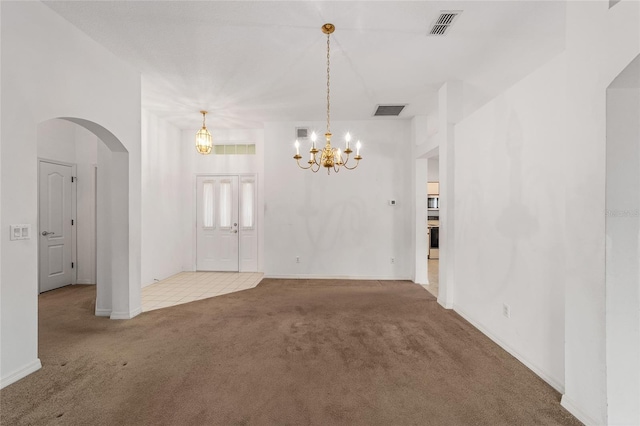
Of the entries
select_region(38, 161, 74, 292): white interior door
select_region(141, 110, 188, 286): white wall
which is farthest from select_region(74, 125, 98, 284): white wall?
select_region(141, 110, 188, 286): white wall

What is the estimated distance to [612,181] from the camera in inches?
66.4

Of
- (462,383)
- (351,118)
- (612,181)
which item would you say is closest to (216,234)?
(351,118)

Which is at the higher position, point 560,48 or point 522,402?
point 560,48

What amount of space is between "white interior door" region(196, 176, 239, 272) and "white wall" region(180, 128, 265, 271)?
14 cm

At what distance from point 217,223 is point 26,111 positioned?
4.30 meters

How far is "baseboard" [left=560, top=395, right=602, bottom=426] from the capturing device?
177 cm

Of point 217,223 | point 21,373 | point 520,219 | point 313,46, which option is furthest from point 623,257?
point 217,223

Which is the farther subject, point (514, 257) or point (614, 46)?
point (514, 257)

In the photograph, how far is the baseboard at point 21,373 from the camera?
7.15 feet

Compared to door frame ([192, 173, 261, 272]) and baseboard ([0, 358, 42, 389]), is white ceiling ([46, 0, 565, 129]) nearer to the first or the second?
door frame ([192, 173, 261, 272])

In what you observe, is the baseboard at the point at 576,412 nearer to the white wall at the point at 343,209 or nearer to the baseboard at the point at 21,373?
the white wall at the point at 343,209

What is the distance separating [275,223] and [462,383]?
14.6ft

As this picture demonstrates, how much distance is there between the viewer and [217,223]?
6523mm

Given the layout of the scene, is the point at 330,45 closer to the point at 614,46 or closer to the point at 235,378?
the point at 614,46
